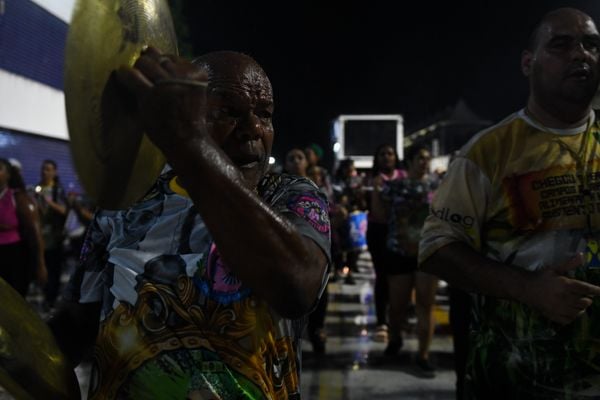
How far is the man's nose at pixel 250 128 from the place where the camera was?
142 cm

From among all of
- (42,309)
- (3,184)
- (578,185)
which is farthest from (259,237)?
(42,309)

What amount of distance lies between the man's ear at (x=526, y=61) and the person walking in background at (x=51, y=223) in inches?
268

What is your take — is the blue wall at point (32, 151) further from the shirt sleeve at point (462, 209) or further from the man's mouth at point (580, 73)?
the man's mouth at point (580, 73)

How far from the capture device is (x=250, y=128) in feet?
4.71

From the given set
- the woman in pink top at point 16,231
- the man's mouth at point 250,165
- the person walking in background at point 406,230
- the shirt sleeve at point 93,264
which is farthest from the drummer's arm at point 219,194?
the woman in pink top at point 16,231

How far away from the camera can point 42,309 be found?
8.26 metres

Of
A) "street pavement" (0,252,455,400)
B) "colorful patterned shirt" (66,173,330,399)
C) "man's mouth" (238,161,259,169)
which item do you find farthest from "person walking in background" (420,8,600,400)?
"street pavement" (0,252,455,400)

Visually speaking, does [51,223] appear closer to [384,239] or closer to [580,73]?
[384,239]

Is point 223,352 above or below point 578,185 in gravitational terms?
below

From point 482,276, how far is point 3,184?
5.41 meters

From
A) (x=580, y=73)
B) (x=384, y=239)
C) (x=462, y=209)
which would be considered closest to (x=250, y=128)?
(x=462, y=209)

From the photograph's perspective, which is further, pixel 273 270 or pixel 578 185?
pixel 578 185

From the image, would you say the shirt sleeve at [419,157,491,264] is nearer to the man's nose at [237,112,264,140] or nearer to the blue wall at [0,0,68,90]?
the man's nose at [237,112,264,140]

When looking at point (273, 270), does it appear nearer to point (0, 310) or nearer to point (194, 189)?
point (194, 189)
